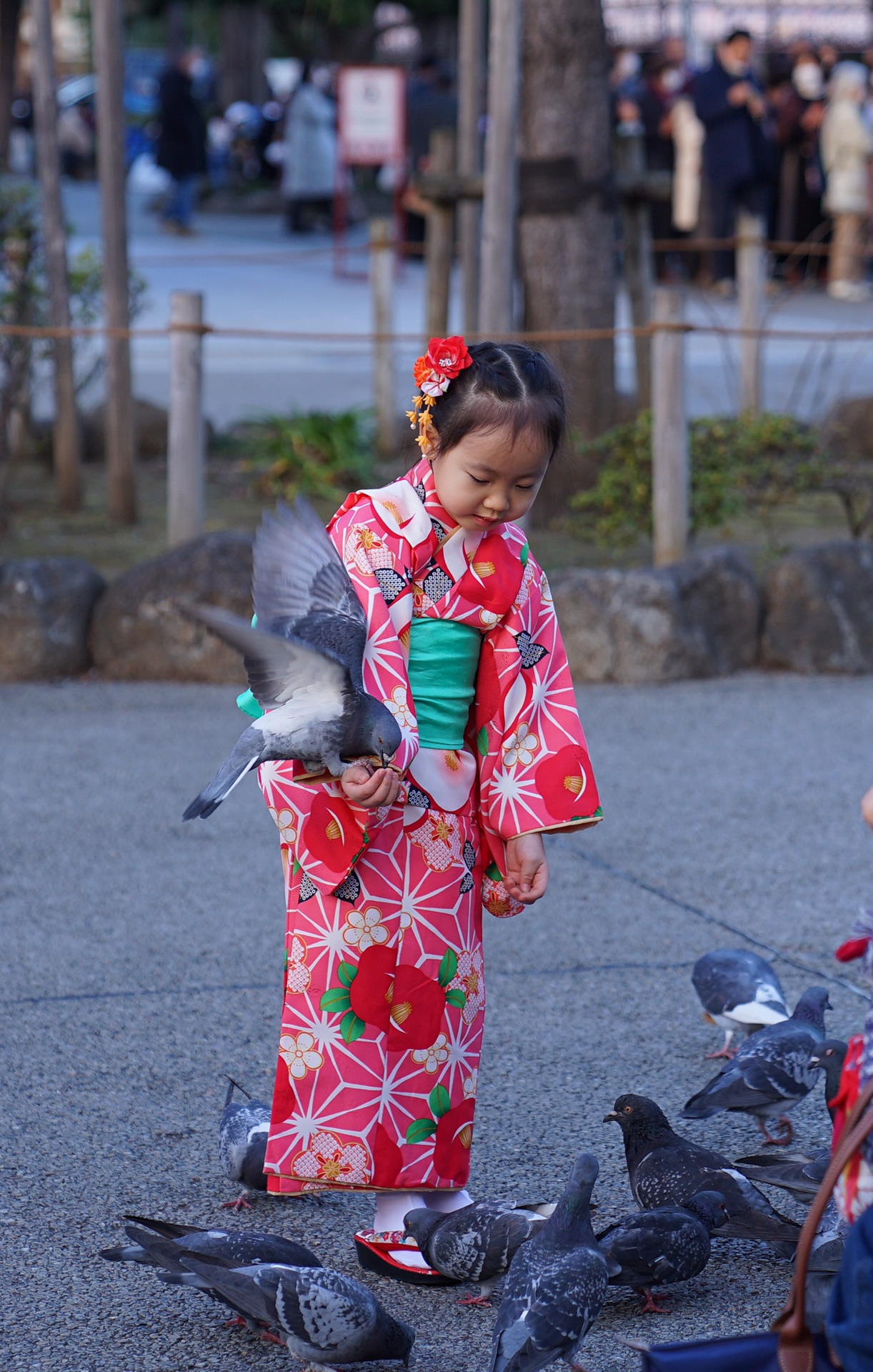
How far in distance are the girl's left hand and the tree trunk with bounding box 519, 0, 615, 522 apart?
16.4 feet

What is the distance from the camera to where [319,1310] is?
209 cm

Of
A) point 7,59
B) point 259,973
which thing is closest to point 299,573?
point 259,973

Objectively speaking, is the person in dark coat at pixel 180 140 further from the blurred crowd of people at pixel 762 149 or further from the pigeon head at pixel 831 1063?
the pigeon head at pixel 831 1063

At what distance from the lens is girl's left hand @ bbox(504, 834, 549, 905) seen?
254cm

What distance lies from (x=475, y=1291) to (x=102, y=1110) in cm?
88

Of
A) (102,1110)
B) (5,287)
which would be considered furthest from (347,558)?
(5,287)

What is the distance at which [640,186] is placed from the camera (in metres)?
8.13

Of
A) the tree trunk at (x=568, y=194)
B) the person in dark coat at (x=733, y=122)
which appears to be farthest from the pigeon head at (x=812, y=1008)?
the person in dark coat at (x=733, y=122)

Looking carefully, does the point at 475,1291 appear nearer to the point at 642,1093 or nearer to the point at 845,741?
the point at 642,1093

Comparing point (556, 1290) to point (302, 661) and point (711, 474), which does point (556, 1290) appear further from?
point (711, 474)

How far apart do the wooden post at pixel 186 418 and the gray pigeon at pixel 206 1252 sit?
4.37m

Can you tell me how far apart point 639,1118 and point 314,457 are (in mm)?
6431

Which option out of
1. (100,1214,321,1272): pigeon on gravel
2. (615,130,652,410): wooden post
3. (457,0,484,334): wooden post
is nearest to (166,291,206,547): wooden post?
(615,130,652,410): wooden post

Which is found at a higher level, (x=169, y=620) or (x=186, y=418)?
(x=186, y=418)
